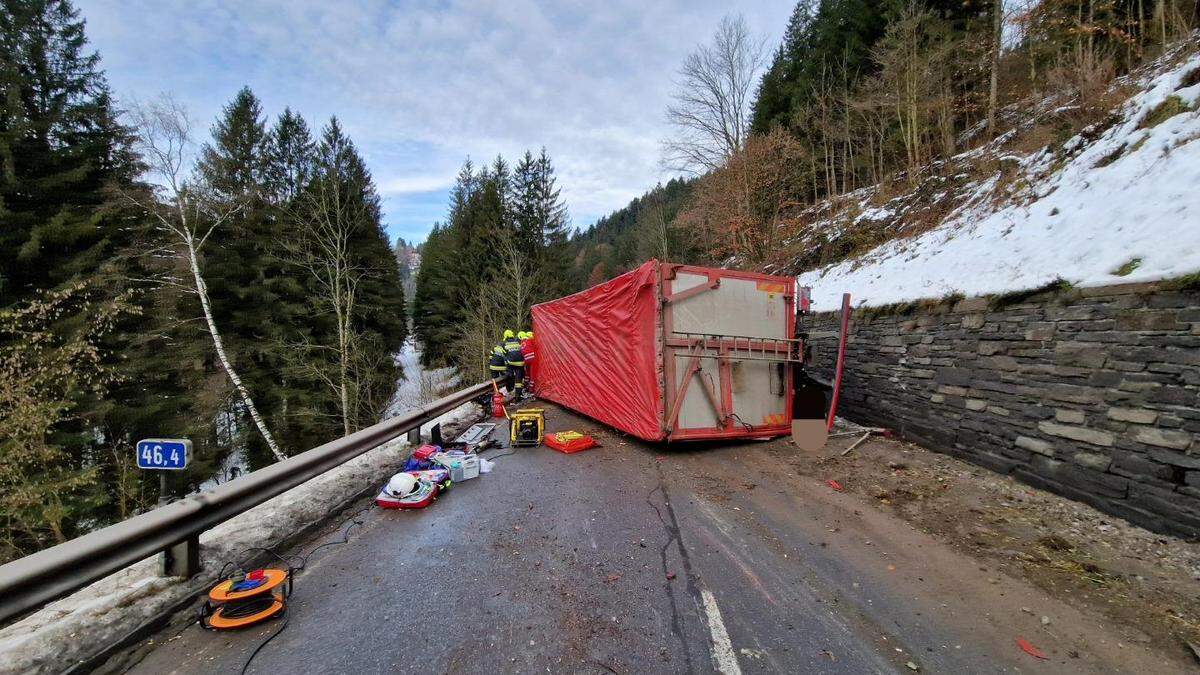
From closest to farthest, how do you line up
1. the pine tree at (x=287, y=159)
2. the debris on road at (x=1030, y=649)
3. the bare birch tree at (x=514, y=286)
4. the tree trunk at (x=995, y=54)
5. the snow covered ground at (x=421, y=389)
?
the debris on road at (x=1030, y=649), the tree trunk at (x=995, y=54), the pine tree at (x=287, y=159), the snow covered ground at (x=421, y=389), the bare birch tree at (x=514, y=286)

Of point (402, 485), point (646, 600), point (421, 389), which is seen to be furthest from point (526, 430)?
point (421, 389)

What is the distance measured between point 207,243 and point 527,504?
1692 centimetres

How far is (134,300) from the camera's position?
10727mm

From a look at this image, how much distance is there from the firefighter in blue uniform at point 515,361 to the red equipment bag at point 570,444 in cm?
415

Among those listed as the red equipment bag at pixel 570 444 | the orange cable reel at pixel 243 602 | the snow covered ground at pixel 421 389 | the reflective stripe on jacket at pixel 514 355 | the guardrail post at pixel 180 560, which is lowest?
the snow covered ground at pixel 421 389

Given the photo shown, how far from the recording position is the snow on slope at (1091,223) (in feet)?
11.9

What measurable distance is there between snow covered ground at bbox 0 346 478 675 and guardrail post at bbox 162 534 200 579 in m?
0.05

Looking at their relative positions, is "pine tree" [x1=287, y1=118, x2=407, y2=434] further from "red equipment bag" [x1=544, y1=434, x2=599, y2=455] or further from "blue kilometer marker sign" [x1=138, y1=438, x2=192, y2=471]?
"blue kilometer marker sign" [x1=138, y1=438, x2=192, y2=471]

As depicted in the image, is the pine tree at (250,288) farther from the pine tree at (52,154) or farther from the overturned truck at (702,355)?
the overturned truck at (702,355)

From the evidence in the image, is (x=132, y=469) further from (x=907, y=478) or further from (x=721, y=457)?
(x=907, y=478)

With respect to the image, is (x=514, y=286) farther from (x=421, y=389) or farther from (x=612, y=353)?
(x=612, y=353)

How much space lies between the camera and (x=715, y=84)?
17.6m

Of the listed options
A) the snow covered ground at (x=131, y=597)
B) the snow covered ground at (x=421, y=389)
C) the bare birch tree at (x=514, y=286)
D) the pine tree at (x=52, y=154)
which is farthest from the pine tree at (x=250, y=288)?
the snow covered ground at (x=131, y=597)

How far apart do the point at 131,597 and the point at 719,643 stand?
10.0 feet
